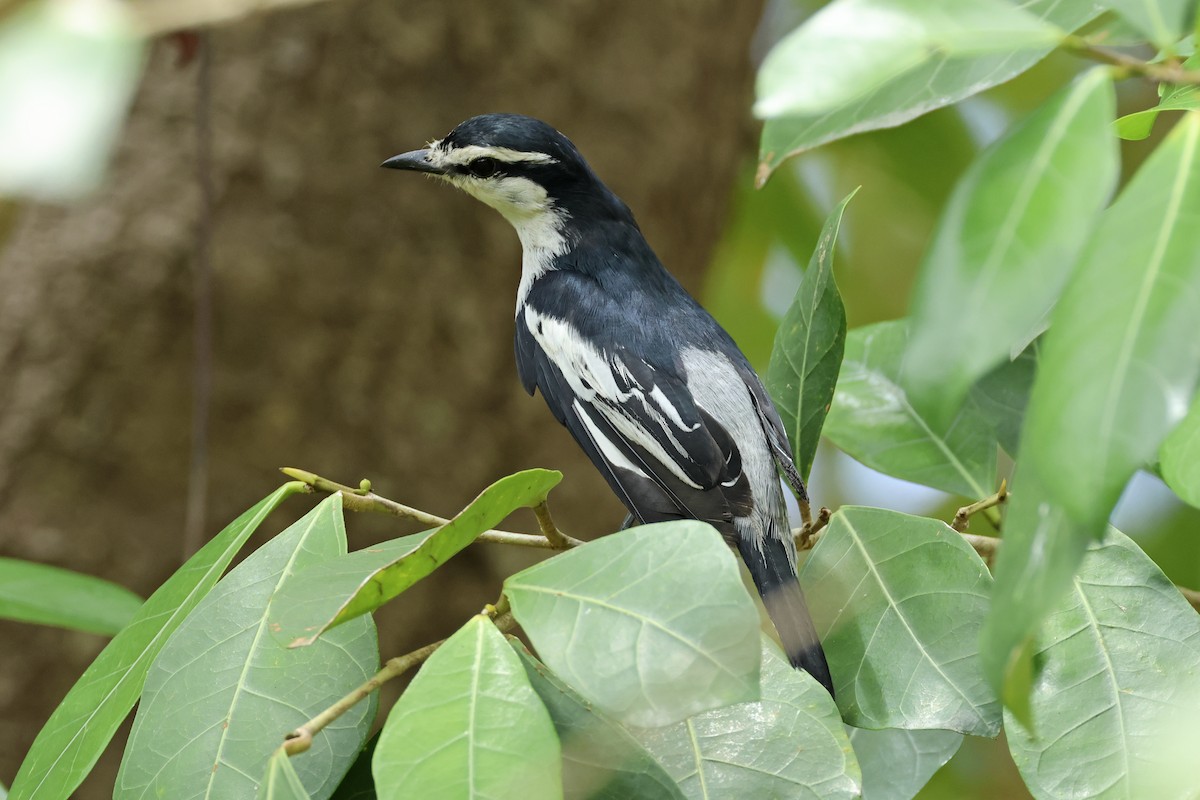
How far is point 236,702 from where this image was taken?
3.45ft

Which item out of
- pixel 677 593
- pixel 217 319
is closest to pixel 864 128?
pixel 677 593

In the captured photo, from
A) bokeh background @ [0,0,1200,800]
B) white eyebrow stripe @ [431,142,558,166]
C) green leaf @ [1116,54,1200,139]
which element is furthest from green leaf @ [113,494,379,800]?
bokeh background @ [0,0,1200,800]

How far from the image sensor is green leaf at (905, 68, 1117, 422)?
0.66 meters

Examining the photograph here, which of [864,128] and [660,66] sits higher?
[864,128]

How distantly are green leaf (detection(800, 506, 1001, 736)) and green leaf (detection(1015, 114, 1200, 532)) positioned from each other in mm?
492

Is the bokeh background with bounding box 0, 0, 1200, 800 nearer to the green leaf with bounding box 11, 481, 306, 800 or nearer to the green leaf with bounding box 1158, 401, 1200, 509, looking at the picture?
the green leaf with bounding box 11, 481, 306, 800

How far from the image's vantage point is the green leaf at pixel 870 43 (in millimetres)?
643

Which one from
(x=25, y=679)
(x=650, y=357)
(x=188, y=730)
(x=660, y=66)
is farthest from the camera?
(x=660, y=66)

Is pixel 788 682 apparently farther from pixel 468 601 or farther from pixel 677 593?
pixel 468 601

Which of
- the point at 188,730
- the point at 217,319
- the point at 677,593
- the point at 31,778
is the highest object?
the point at 677,593

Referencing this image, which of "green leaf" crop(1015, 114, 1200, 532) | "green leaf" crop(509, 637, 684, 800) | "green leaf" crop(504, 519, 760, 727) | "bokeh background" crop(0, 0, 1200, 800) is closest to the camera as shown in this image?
"green leaf" crop(1015, 114, 1200, 532)

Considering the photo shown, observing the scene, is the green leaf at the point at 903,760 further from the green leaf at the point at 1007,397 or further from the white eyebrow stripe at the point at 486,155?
the white eyebrow stripe at the point at 486,155

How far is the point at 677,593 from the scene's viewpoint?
88cm

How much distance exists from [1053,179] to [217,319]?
280 cm
